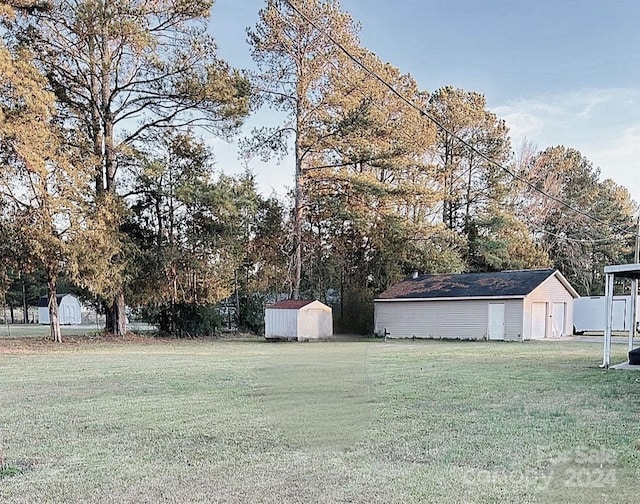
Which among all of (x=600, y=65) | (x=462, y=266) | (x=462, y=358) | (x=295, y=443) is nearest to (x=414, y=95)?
(x=462, y=266)

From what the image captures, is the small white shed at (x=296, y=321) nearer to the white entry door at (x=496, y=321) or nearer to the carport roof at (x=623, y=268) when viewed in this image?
the white entry door at (x=496, y=321)

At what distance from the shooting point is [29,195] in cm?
1675

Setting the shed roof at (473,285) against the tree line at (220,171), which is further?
the shed roof at (473,285)

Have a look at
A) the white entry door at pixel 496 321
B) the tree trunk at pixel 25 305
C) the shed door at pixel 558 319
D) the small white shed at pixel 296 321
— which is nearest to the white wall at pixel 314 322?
the small white shed at pixel 296 321

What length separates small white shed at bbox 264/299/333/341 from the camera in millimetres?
20094

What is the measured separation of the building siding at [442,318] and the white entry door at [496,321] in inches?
5.1

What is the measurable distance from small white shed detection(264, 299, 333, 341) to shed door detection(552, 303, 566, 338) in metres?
8.87

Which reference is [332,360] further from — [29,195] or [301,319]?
[29,195]

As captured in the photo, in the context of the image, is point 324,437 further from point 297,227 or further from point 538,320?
point 297,227

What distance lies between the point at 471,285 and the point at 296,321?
6.84m

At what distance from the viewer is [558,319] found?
21.3 metres

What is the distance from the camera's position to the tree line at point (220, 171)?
1733cm

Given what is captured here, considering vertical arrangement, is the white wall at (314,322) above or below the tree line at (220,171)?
below

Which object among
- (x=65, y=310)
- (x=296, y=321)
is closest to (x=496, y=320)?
(x=296, y=321)
